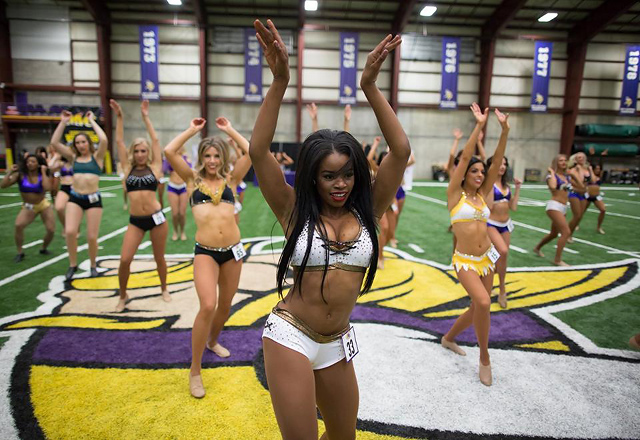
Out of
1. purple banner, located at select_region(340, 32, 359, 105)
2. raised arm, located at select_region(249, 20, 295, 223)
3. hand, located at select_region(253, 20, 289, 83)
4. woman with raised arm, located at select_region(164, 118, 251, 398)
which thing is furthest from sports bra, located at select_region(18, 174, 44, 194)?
purple banner, located at select_region(340, 32, 359, 105)

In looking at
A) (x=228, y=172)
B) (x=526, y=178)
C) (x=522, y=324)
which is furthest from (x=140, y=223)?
(x=526, y=178)

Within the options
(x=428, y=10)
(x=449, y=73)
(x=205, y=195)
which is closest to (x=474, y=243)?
(x=205, y=195)

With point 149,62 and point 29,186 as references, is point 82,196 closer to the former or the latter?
point 29,186

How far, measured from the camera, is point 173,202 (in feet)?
30.8

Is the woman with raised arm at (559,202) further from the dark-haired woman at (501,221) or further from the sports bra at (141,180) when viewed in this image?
the sports bra at (141,180)

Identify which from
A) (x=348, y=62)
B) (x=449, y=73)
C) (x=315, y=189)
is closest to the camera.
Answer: (x=315, y=189)

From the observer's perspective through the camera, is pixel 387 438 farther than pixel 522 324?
No

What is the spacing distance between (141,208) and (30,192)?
4.16 metres

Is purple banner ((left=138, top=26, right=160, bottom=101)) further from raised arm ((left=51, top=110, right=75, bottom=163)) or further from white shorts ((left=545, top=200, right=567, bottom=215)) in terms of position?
white shorts ((left=545, top=200, right=567, bottom=215))

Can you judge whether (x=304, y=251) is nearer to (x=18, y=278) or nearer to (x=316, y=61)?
(x=18, y=278)

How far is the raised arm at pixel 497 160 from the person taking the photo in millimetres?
4297

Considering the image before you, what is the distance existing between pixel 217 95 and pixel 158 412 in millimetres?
26521

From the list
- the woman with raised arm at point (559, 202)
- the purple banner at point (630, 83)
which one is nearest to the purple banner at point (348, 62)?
the purple banner at point (630, 83)

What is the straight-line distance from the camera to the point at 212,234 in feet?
12.5
